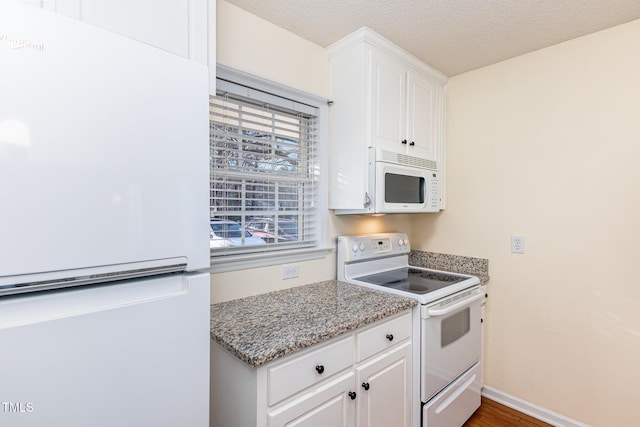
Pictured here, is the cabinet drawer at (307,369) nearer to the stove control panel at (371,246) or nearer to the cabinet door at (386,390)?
the cabinet door at (386,390)

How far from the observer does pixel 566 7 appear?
5.24 feet

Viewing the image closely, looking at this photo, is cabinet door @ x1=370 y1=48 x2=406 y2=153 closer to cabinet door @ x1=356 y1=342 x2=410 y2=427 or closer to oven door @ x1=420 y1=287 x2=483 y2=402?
oven door @ x1=420 y1=287 x2=483 y2=402

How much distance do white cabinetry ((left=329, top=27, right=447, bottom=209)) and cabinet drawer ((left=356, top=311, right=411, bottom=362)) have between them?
701 millimetres

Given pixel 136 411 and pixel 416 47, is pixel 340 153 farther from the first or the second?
pixel 136 411

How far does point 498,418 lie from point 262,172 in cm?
217

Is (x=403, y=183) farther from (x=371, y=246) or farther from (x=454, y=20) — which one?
(x=454, y=20)

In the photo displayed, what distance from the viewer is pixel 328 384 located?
1272mm

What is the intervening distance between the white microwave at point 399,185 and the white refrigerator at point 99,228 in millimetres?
1154

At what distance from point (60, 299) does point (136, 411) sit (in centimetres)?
32

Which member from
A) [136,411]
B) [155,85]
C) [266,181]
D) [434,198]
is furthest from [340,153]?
[136,411]

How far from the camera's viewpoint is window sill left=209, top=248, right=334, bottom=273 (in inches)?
62.5

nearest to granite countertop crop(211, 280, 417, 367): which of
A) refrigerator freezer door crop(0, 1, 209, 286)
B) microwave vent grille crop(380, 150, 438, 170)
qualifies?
refrigerator freezer door crop(0, 1, 209, 286)

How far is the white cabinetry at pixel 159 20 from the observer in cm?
77

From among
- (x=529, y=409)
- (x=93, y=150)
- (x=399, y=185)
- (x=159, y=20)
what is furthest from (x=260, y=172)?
(x=529, y=409)
